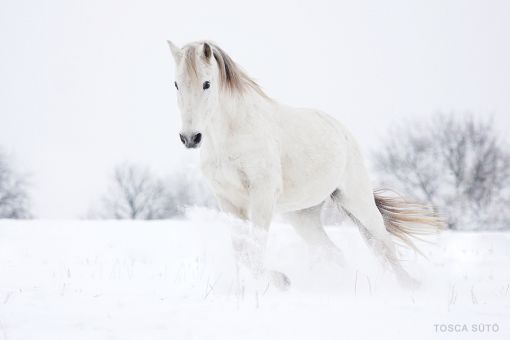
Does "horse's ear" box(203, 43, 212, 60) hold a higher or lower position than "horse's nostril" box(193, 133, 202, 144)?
higher

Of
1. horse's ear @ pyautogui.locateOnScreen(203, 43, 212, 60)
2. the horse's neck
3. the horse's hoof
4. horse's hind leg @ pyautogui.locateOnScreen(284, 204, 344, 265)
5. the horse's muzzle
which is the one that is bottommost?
the horse's hoof

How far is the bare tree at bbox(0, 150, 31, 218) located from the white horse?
3809cm

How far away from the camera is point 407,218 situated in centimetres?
704

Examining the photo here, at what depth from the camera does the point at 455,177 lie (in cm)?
3250

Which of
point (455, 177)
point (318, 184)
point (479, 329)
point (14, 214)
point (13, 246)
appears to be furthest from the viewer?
point (14, 214)

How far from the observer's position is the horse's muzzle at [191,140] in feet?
14.7

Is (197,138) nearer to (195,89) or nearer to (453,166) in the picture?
(195,89)

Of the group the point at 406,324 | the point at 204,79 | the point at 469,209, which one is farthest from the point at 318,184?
the point at 469,209

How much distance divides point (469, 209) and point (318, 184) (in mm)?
26973

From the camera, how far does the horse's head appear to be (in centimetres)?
451

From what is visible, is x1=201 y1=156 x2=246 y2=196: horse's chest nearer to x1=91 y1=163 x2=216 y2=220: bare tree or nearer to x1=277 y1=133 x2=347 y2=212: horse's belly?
x1=277 y1=133 x2=347 y2=212: horse's belly

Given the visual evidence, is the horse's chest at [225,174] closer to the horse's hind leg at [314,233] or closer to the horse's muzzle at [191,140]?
the horse's muzzle at [191,140]

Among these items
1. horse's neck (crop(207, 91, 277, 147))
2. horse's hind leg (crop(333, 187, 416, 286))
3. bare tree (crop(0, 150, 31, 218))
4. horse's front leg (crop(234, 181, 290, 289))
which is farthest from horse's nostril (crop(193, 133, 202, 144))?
bare tree (crop(0, 150, 31, 218))

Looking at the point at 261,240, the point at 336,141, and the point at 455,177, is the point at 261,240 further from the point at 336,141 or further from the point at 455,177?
the point at 455,177
